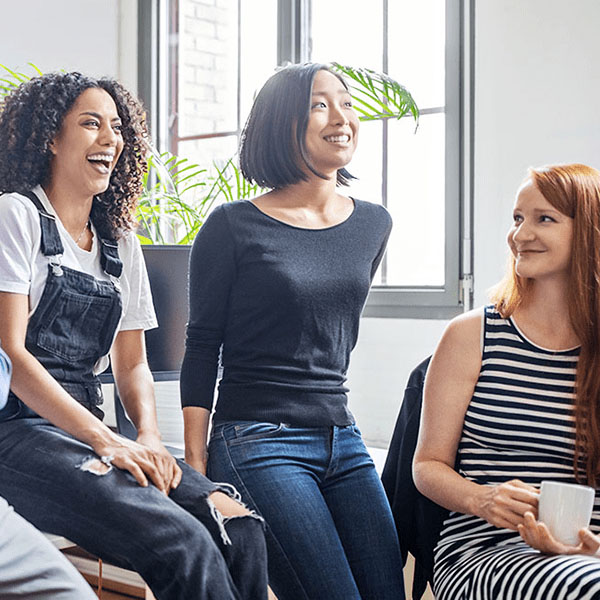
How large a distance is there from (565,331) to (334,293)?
0.42 meters

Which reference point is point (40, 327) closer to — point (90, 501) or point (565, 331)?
point (90, 501)

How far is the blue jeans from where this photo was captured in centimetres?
147

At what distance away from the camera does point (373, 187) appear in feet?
9.98

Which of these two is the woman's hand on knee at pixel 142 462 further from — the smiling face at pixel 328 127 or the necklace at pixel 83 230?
the smiling face at pixel 328 127

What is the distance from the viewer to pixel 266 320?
1.61m

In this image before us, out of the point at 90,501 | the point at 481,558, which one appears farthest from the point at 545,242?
the point at 90,501

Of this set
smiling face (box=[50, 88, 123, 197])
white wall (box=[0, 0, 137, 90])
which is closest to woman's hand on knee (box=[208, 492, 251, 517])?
smiling face (box=[50, 88, 123, 197])

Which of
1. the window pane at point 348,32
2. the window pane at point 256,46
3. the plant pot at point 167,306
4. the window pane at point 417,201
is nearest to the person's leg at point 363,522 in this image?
the plant pot at point 167,306

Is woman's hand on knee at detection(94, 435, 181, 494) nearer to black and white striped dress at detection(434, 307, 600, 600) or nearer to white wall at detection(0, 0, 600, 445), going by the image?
black and white striped dress at detection(434, 307, 600, 600)

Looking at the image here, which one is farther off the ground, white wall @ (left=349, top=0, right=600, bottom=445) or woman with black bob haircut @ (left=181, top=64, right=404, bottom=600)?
white wall @ (left=349, top=0, right=600, bottom=445)

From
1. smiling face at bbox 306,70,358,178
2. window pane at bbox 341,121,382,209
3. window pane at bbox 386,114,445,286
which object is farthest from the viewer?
window pane at bbox 341,121,382,209

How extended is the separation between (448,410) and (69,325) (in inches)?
28.4

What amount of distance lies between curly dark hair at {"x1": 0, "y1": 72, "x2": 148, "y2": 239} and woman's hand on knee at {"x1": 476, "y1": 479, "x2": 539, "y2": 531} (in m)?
0.91

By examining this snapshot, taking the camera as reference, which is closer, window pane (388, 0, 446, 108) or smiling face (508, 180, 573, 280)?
smiling face (508, 180, 573, 280)
